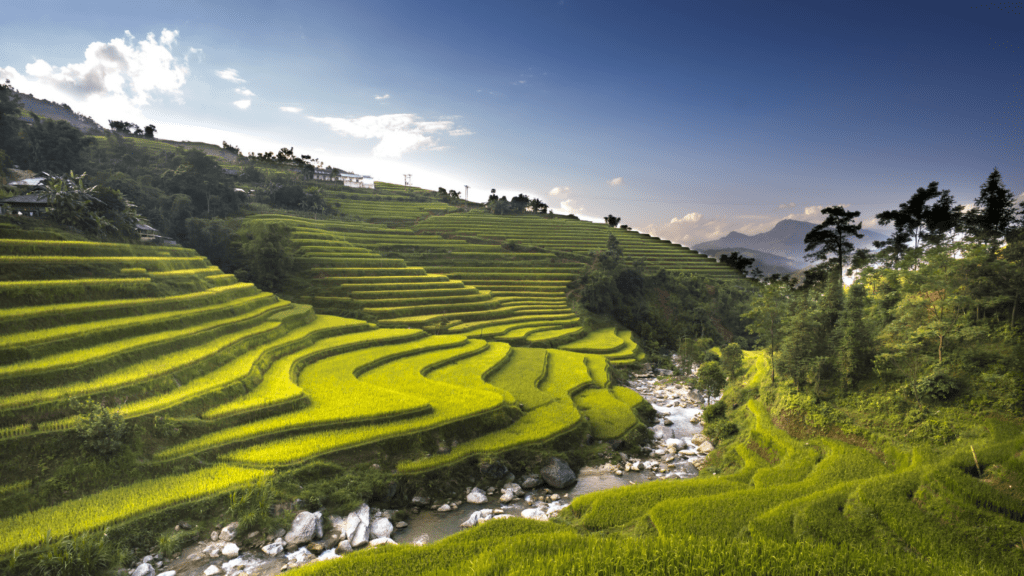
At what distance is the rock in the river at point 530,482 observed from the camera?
13602 mm

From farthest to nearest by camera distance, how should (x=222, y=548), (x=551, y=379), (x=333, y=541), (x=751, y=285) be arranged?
1. (x=751, y=285)
2. (x=551, y=379)
3. (x=333, y=541)
4. (x=222, y=548)

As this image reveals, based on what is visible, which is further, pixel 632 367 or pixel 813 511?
pixel 632 367

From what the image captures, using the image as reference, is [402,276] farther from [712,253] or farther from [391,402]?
[712,253]

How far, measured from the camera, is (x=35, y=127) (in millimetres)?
38594

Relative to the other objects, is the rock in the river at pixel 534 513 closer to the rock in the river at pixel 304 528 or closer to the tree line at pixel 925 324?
the rock in the river at pixel 304 528

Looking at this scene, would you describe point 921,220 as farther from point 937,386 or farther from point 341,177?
point 341,177

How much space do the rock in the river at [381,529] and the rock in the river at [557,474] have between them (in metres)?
5.45

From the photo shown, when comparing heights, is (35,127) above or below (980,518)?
above

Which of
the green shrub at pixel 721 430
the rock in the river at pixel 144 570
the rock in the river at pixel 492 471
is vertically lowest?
the rock in the river at pixel 144 570

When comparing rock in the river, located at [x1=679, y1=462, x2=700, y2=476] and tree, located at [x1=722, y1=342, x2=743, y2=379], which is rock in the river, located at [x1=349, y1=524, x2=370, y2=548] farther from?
tree, located at [x1=722, y1=342, x2=743, y2=379]

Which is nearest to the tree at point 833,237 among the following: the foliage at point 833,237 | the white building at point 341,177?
the foliage at point 833,237

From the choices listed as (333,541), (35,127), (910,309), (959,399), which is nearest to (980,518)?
(959,399)

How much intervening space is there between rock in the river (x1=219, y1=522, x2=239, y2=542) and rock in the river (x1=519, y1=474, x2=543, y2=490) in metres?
8.20

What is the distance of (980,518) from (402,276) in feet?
119
